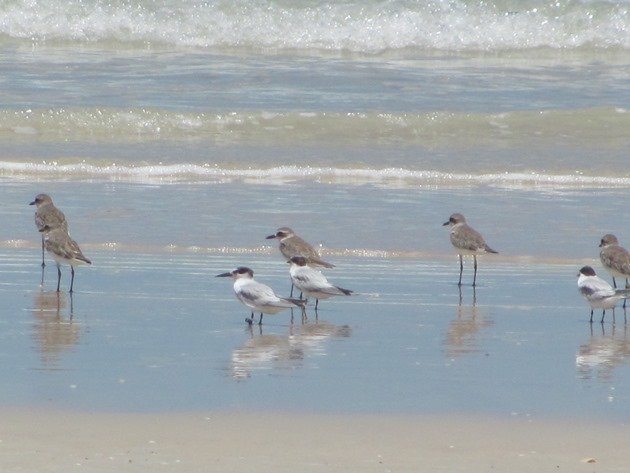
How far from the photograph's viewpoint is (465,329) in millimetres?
8602

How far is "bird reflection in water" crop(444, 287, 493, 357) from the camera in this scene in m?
7.98

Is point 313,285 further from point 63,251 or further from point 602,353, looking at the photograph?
point 602,353

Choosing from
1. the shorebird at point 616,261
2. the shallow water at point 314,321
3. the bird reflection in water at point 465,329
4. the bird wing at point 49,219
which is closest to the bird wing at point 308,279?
the shallow water at point 314,321

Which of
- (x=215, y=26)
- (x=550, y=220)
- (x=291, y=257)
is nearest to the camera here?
(x=291, y=257)

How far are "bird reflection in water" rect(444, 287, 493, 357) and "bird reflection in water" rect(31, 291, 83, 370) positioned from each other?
7.22ft

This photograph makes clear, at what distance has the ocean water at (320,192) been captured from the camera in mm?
7324

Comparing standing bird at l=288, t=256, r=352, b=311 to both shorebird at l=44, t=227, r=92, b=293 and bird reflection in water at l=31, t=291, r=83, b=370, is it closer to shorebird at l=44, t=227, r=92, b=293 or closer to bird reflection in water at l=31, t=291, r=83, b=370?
→ bird reflection in water at l=31, t=291, r=83, b=370

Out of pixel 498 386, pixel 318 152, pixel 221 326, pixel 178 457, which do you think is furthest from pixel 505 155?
pixel 178 457

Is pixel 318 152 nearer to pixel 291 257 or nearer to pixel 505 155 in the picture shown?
pixel 505 155

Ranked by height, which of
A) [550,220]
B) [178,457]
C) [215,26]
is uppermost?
[215,26]

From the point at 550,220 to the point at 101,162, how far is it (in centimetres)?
595

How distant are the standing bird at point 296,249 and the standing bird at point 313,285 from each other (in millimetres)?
759

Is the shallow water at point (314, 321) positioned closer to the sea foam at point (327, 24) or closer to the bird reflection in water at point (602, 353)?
the bird reflection in water at point (602, 353)

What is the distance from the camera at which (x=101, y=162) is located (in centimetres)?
1647
